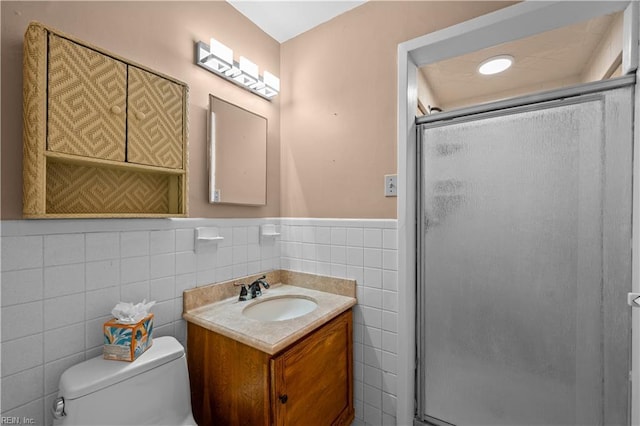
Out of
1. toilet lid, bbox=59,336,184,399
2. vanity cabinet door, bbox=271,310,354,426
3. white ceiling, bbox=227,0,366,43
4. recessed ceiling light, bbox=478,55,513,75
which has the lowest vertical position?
vanity cabinet door, bbox=271,310,354,426

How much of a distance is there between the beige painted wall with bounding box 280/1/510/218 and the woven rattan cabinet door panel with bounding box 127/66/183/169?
0.78m

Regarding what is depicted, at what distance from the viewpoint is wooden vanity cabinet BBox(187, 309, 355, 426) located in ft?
3.49

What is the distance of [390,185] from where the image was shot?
150 cm

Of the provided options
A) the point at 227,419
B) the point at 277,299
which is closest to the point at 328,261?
the point at 277,299

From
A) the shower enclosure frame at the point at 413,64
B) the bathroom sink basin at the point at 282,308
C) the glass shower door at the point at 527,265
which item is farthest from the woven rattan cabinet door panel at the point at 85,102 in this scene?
the glass shower door at the point at 527,265

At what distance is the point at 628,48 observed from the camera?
1.06 metres

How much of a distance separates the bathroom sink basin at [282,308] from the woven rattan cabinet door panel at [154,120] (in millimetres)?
862

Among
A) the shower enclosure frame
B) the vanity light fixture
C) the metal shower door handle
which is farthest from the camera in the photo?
the vanity light fixture

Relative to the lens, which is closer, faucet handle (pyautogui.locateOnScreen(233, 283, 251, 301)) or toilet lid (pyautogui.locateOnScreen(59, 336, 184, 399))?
toilet lid (pyautogui.locateOnScreen(59, 336, 184, 399))

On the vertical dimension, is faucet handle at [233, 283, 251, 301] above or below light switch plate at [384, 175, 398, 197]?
below

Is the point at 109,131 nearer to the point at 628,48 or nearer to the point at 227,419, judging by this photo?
the point at 227,419

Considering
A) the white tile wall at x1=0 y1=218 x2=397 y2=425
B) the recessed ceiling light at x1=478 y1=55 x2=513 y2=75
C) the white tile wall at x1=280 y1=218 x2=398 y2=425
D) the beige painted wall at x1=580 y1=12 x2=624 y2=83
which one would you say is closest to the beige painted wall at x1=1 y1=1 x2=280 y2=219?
the white tile wall at x1=0 y1=218 x2=397 y2=425

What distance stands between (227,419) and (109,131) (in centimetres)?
125

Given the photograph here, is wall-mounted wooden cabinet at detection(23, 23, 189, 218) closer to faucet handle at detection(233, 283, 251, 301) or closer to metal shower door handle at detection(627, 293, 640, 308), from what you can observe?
faucet handle at detection(233, 283, 251, 301)
